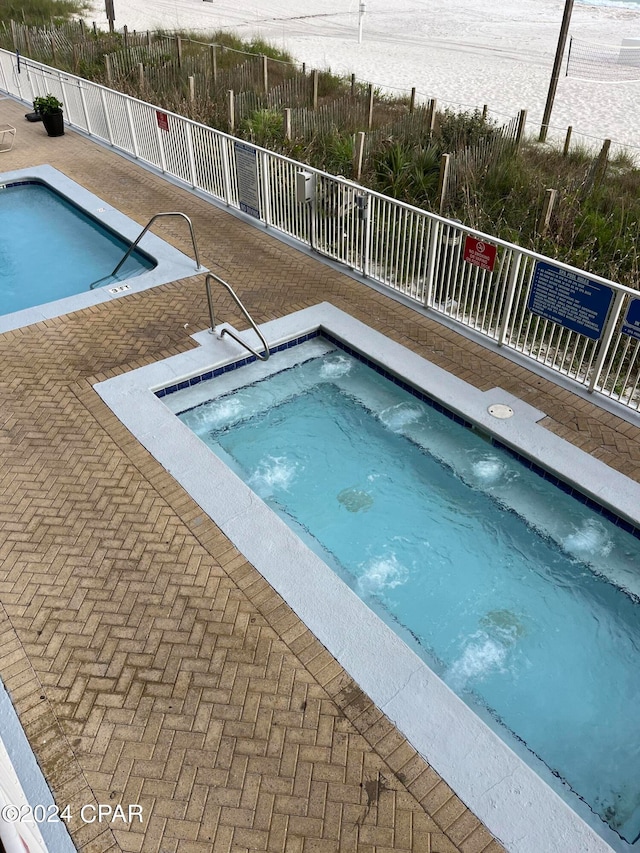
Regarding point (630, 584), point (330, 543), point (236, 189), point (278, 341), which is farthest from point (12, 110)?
point (630, 584)

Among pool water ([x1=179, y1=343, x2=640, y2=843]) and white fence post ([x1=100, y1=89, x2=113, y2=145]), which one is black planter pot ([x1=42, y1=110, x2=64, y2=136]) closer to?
white fence post ([x1=100, y1=89, x2=113, y2=145])

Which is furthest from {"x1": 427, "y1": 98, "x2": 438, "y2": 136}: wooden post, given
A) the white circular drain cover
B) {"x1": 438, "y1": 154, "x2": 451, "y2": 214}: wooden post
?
the white circular drain cover

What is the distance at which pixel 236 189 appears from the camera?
1136 centimetres

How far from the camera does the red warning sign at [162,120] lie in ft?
38.9

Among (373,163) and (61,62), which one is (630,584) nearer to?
(373,163)

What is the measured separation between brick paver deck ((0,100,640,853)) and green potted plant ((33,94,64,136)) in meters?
10.1

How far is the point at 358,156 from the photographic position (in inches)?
505

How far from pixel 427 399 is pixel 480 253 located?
1.73 metres

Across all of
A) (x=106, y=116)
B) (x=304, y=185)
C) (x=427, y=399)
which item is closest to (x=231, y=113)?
(x=106, y=116)

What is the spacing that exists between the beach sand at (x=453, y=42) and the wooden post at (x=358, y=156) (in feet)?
25.9

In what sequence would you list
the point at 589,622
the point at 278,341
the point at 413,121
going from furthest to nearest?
1. the point at 413,121
2. the point at 278,341
3. the point at 589,622

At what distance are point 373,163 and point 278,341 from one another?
714 centimetres

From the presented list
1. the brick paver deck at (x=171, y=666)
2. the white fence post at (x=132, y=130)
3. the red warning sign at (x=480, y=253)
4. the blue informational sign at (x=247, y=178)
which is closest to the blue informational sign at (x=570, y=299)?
the red warning sign at (x=480, y=253)

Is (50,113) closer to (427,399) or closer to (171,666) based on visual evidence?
(427,399)
